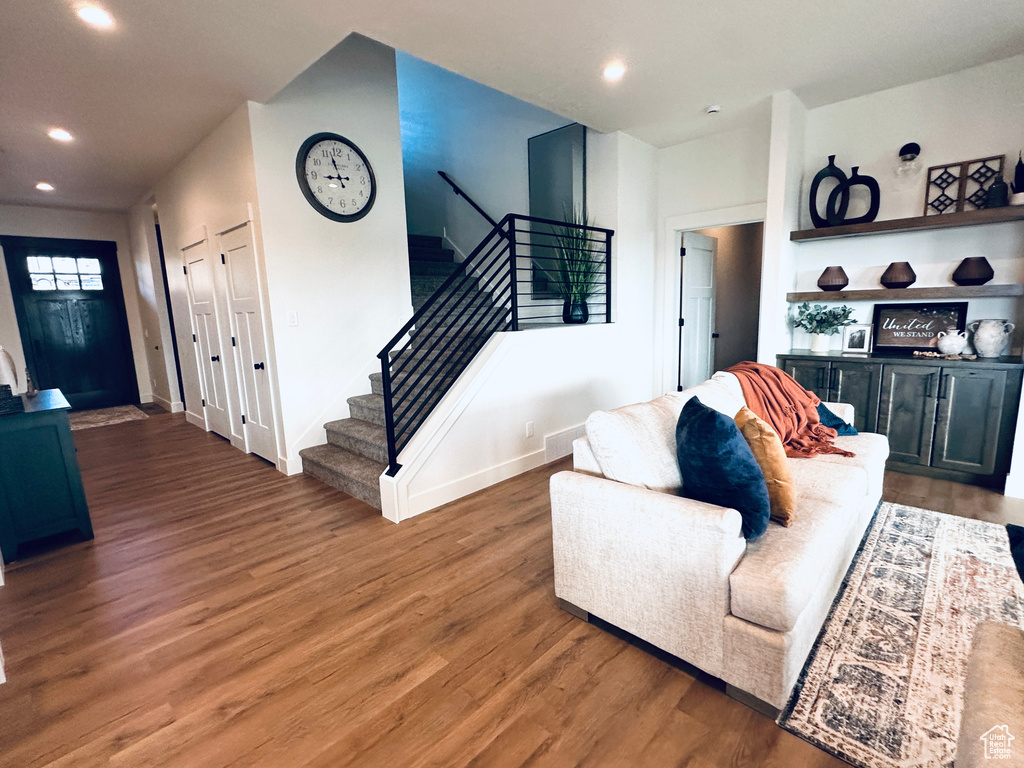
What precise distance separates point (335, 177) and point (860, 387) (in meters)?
4.39

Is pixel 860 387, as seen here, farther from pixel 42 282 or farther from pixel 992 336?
pixel 42 282

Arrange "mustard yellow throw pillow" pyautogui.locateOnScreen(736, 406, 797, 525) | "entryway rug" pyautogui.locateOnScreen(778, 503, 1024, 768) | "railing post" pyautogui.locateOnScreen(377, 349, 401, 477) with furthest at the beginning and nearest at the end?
"railing post" pyautogui.locateOnScreen(377, 349, 401, 477)
"mustard yellow throw pillow" pyautogui.locateOnScreen(736, 406, 797, 525)
"entryway rug" pyautogui.locateOnScreen(778, 503, 1024, 768)

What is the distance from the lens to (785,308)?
13.1 feet

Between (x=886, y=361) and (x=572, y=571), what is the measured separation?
3013 mm

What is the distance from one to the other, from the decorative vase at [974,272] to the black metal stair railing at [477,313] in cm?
251

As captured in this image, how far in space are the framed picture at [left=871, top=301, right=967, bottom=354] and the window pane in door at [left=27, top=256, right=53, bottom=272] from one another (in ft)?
31.3

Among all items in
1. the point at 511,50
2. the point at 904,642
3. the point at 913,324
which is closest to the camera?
the point at 904,642

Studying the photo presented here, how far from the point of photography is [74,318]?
6.58 metres

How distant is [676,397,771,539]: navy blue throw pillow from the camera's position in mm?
1630

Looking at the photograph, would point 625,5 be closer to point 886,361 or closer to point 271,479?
point 886,361

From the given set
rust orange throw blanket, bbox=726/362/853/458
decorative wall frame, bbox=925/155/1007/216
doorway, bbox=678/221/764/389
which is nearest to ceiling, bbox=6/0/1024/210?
decorative wall frame, bbox=925/155/1007/216

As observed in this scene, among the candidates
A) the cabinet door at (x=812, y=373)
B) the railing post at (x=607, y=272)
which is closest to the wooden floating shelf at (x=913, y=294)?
the cabinet door at (x=812, y=373)

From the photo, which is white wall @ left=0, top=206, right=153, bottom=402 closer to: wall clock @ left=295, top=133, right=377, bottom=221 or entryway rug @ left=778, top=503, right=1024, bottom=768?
wall clock @ left=295, top=133, right=377, bottom=221

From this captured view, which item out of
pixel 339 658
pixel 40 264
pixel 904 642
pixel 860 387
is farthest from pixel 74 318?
pixel 860 387
